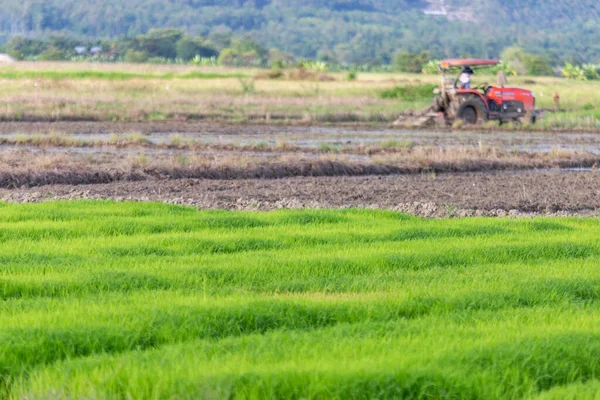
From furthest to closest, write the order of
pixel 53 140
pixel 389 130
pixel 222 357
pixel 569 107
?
1. pixel 569 107
2. pixel 389 130
3. pixel 53 140
4. pixel 222 357

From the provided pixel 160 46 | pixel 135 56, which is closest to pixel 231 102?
pixel 135 56

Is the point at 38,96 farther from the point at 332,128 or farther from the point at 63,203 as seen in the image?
the point at 63,203

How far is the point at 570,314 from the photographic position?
7801 mm

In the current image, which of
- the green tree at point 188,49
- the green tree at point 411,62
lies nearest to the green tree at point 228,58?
the green tree at point 188,49

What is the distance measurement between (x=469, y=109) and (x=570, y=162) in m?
10.7

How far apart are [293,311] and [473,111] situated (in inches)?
1158

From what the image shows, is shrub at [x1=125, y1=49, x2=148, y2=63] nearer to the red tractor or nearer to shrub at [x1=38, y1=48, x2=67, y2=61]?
shrub at [x1=38, y1=48, x2=67, y2=61]

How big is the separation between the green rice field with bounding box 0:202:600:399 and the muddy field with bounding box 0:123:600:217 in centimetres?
373

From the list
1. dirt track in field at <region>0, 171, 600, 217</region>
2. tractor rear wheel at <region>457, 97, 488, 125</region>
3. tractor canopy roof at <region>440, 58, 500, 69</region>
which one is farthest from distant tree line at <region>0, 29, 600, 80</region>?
dirt track in field at <region>0, 171, 600, 217</region>

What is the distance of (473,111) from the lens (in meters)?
35.9

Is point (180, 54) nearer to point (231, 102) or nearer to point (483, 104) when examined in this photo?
point (231, 102)

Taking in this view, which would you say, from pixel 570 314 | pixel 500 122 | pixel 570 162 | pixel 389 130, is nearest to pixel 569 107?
pixel 500 122

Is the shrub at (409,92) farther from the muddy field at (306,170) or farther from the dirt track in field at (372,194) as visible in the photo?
the dirt track in field at (372,194)

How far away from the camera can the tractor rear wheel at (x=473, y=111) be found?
34.9 meters
